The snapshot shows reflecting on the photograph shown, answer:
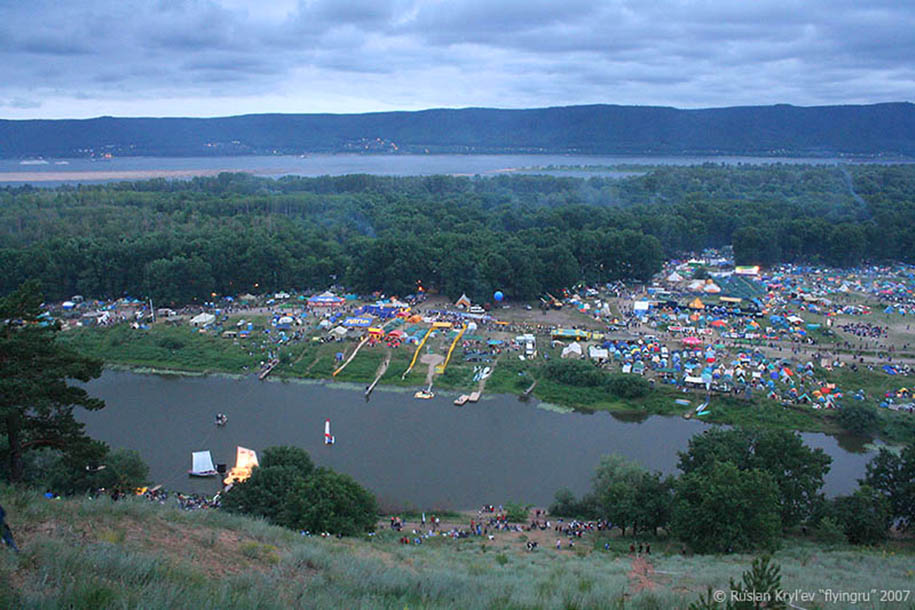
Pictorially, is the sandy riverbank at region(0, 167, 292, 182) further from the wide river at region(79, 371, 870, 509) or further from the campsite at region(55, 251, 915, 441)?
the wide river at region(79, 371, 870, 509)

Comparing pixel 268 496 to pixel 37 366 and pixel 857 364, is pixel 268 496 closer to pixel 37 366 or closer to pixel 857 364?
pixel 37 366

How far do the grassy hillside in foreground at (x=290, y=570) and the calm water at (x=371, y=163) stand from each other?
84.4m

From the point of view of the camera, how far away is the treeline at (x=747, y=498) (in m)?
10.6

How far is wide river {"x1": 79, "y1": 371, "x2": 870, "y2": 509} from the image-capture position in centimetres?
1584

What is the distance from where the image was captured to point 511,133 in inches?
5881

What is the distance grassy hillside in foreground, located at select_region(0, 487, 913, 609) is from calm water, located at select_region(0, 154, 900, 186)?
84.4 meters

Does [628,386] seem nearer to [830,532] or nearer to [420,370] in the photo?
[420,370]

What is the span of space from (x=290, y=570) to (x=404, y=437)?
11.3 m

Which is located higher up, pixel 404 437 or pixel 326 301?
pixel 326 301

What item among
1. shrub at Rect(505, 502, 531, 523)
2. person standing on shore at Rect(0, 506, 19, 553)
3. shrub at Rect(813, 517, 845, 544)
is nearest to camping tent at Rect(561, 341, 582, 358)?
shrub at Rect(505, 502, 531, 523)

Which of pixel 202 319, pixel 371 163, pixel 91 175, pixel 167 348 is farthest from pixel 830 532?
pixel 371 163

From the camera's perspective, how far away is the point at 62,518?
7.15m

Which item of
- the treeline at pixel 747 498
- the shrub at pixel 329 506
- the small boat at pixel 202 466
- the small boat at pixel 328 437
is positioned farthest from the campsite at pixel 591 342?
the shrub at pixel 329 506

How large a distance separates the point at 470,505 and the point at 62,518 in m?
9.38
